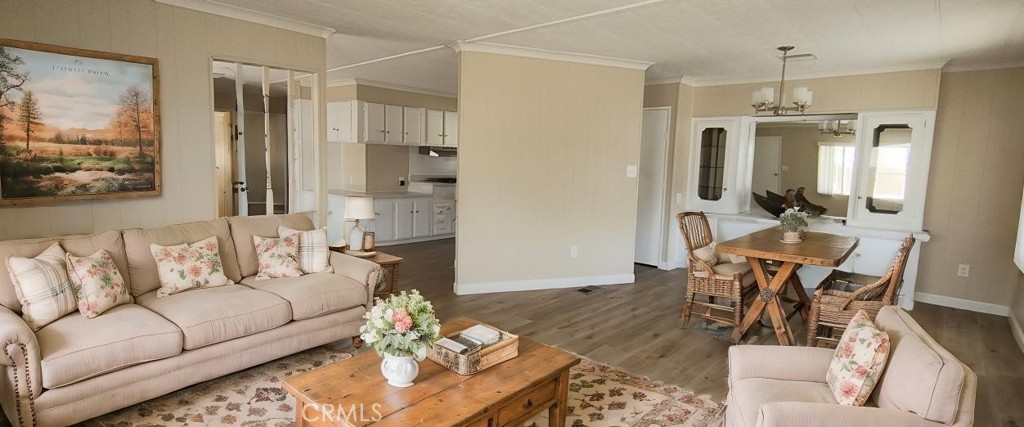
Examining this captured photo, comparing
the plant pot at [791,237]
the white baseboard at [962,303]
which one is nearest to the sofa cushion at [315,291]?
the plant pot at [791,237]

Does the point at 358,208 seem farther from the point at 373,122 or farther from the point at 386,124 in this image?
the point at 386,124

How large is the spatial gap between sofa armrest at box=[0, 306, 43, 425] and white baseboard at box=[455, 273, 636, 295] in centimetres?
320

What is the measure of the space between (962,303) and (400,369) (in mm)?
5615

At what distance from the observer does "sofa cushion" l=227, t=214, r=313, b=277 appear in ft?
12.1

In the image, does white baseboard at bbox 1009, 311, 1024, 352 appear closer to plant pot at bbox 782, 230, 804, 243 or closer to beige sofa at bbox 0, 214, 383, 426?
plant pot at bbox 782, 230, 804, 243

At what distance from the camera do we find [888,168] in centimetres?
527

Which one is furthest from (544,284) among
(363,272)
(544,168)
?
(363,272)

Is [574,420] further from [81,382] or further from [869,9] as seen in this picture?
[869,9]

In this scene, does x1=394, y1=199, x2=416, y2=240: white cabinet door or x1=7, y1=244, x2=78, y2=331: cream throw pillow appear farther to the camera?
x1=394, y1=199, x2=416, y2=240: white cabinet door

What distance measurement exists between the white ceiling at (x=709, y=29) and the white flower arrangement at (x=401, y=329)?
2.23 meters

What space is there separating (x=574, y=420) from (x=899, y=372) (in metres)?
1.44

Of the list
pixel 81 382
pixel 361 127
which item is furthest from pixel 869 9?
pixel 361 127

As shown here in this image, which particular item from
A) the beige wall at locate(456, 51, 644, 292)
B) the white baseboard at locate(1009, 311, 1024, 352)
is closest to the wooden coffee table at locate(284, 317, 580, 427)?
the beige wall at locate(456, 51, 644, 292)

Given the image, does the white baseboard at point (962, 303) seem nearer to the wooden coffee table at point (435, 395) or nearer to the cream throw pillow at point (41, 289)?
the wooden coffee table at point (435, 395)
